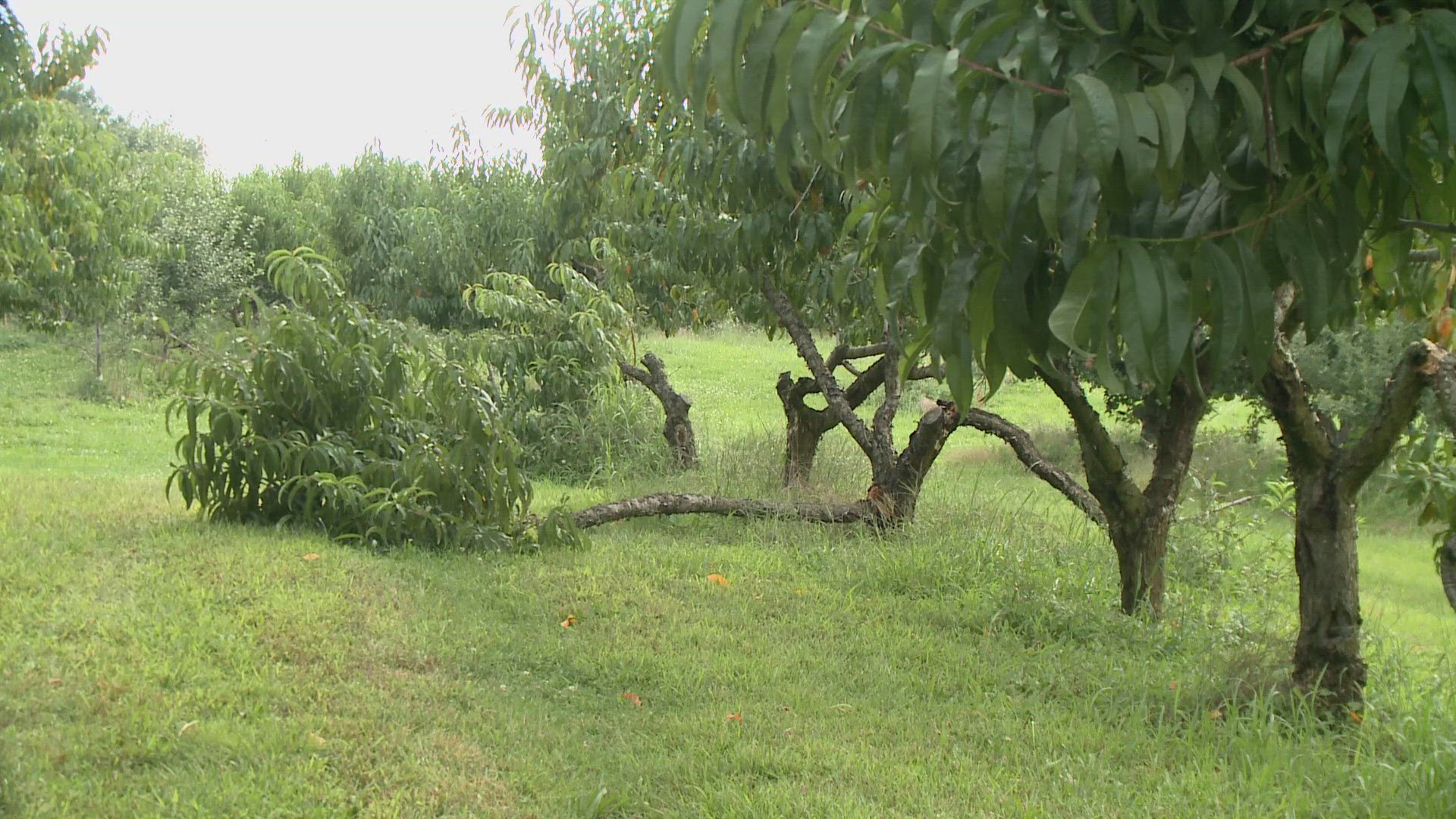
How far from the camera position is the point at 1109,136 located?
4.99ft

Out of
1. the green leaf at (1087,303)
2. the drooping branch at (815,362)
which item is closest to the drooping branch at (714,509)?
the drooping branch at (815,362)

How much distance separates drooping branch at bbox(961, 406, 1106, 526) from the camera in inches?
→ 286

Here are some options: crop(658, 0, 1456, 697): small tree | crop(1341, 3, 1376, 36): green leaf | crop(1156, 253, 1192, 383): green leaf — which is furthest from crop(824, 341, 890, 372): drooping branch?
crop(1156, 253, 1192, 383): green leaf

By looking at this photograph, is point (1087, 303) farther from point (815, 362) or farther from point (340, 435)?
point (815, 362)

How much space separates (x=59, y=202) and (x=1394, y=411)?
1010cm

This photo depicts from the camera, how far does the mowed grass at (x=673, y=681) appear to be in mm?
3572

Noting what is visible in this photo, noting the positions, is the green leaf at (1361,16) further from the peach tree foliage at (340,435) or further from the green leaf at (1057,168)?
the peach tree foliage at (340,435)

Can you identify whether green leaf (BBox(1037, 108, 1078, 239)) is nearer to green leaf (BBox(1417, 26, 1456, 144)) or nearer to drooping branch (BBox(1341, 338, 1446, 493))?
green leaf (BBox(1417, 26, 1456, 144))

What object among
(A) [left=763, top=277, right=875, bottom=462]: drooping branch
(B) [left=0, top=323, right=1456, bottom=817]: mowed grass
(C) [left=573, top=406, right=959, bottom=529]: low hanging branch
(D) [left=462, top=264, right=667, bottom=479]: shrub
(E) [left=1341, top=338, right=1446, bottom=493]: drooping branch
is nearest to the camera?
(B) [left=0, top=323, right=1456, bottom=817]: mowed grass

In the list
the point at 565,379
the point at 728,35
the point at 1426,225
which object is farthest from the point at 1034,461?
the point at 728,35

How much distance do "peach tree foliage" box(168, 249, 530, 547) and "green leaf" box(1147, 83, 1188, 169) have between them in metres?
5.56

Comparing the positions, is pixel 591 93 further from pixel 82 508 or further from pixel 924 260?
pixel 924 260

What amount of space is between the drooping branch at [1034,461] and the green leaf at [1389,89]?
18.3 ft

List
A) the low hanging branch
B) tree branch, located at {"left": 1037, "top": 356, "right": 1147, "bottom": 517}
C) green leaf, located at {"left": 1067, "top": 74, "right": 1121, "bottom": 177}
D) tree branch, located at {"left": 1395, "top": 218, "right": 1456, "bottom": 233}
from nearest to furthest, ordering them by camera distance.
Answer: green leaf, located at {"left": 1067, "top": 74, "right": 1121, "bottom": 177} → tree branch, located at {"left": 1395, "top": 218, "right": 1456, "bottom": 233} → tree branch, located at {"left": 1037, "top": 356, "right": 1147, "bottom": 517} → the low hanging branch
